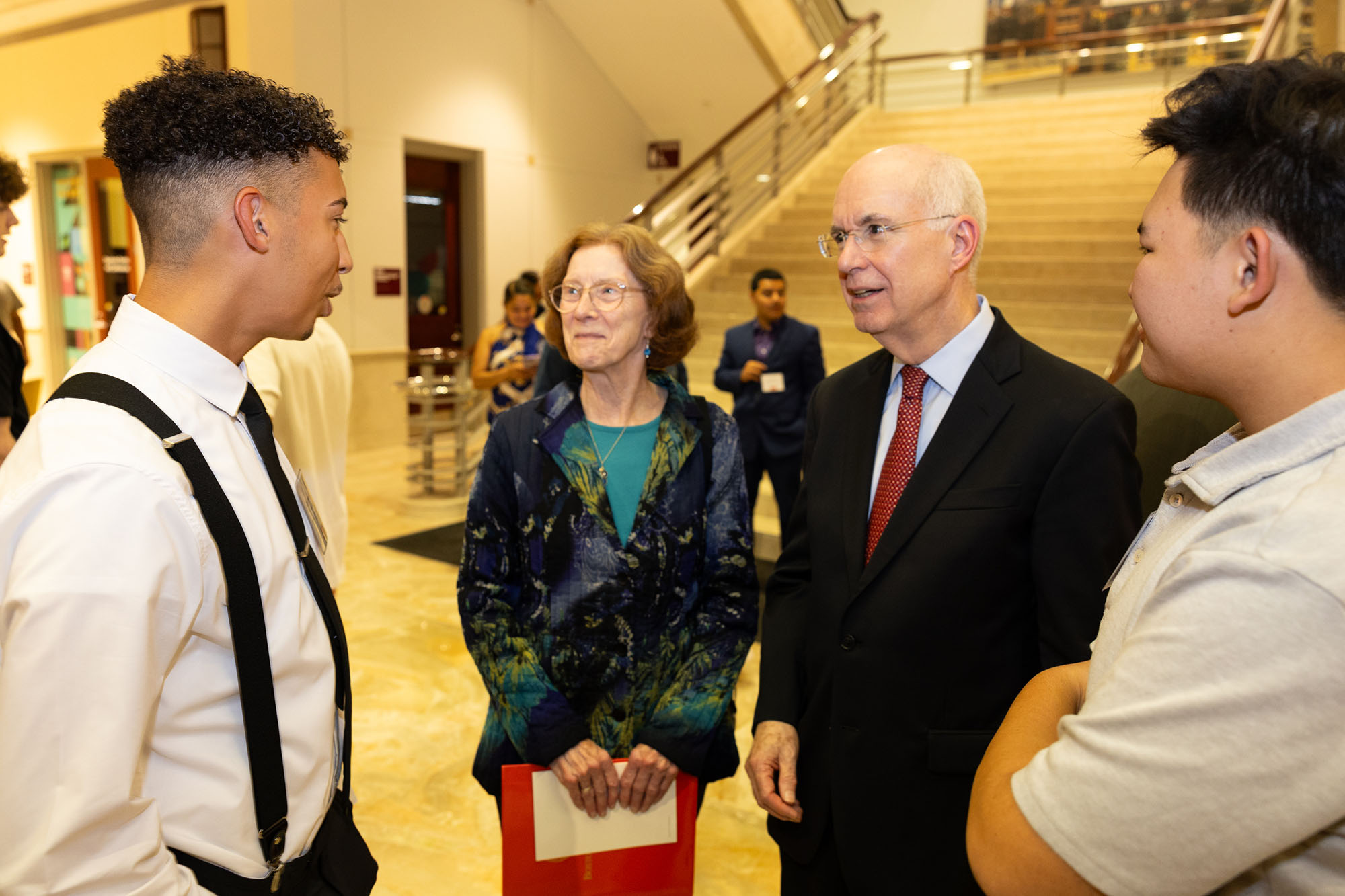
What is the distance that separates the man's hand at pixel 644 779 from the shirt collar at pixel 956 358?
88cm

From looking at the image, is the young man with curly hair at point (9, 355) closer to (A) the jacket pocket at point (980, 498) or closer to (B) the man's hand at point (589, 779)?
(B) the man's hand at point (589, 779)

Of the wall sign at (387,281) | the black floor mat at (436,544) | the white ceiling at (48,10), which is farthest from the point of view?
the wall sign at (387,281)

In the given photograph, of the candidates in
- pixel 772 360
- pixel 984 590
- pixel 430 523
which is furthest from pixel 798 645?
pixel 430 523

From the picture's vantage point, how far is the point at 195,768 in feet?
3.32

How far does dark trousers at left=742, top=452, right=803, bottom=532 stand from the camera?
479 centimetres

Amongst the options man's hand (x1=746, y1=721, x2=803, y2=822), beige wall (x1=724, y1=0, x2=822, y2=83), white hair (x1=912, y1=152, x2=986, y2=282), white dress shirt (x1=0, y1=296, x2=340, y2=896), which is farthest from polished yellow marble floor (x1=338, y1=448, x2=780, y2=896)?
beige wall (x1=724, y1=0, x2=822, y2=83)

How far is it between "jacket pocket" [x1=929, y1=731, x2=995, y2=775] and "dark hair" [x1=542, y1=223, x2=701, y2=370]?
3.22 ft

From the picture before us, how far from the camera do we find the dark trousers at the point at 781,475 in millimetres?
4785

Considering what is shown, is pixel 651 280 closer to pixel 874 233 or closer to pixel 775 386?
pixel 874 233

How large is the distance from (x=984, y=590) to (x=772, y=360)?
3470 millimetres

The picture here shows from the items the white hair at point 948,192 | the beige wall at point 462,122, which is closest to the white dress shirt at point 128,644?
the white hair at point 948,192

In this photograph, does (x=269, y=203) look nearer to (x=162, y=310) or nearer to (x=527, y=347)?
(x=162, y=310)

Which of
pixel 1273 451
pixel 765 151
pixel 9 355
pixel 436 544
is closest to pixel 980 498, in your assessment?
pixel 1273 451

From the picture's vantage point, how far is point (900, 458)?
1.53 meters
